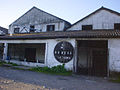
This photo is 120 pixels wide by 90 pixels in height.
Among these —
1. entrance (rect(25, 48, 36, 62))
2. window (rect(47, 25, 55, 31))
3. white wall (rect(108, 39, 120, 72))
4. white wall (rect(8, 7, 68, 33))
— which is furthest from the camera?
window (rect(47, 25, 55, 31))

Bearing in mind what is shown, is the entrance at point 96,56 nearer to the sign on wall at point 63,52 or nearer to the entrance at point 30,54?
the sign on wall at point 63,52

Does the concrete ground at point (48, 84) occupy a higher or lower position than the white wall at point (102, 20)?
lower

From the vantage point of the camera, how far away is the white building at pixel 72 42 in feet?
34.3

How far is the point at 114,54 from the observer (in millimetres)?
9750

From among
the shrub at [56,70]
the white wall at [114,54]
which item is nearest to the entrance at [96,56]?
the shrub at [56,70]

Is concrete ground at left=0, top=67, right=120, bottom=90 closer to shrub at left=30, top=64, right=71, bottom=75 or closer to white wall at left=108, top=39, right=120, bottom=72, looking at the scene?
white wall at left=108, top=39, right=120, bottom=72

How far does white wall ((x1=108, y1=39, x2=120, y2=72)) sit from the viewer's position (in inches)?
378

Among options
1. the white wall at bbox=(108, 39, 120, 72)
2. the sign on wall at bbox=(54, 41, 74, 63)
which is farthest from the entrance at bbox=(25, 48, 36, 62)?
the white wall at bbox=(108, 39, 120, 72)

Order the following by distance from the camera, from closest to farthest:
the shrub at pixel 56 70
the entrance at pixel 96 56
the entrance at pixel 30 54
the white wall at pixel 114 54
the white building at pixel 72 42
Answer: the white wall at pixel 114 54
the white building at pixel 72 42
the shrub at pixel 56 70
the entrance at pixel 96 56
the entrance at pixel 30 54

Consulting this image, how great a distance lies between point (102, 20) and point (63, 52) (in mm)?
9179

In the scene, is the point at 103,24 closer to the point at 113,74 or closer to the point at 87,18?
the point at 87,18

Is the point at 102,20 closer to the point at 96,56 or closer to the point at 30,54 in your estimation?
the point at 96,56

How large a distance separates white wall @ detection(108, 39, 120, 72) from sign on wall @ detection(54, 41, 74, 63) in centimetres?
339

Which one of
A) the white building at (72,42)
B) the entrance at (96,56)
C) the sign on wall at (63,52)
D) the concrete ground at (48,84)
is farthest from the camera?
the entrance at (96,56)
